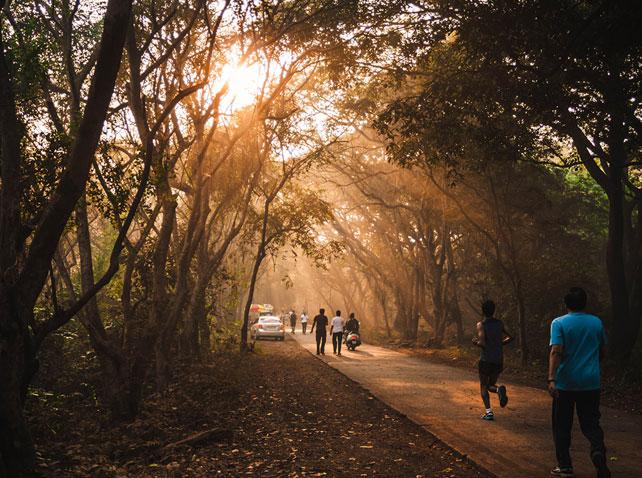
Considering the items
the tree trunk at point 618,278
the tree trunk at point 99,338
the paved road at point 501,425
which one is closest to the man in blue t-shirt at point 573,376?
the paved road at point 501,425

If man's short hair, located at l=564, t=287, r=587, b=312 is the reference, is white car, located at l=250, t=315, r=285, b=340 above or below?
below

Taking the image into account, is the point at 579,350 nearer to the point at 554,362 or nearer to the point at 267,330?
the point at 554,362

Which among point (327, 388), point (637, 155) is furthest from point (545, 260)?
point (327, 388)

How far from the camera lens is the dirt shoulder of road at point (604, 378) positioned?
11820 mm

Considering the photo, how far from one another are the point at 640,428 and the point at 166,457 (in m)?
6.40

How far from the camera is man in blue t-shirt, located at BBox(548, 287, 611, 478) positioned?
5.72 m

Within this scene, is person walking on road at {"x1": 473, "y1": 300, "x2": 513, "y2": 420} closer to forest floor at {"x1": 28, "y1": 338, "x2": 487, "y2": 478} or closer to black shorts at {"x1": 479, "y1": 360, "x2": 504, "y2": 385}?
black shorts at {"x1": 479, "y1": 360, "x2": 504, "y2": 385}

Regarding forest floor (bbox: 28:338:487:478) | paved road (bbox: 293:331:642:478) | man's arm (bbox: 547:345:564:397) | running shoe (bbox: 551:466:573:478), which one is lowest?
forest floor (bbox: 28:338:487:478)

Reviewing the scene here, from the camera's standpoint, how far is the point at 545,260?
24250mm

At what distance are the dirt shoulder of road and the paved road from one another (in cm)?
121

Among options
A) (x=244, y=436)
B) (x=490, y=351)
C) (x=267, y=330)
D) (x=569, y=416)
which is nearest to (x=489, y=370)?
(x=490, y=351)

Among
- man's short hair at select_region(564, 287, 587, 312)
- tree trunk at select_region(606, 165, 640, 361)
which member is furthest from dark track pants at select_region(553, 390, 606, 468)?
tree trunk at select_region(606, 165, 640, 361)

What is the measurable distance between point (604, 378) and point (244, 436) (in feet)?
33.4

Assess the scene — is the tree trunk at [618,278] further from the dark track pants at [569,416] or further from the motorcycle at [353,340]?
the motorcycle at [353,340]
